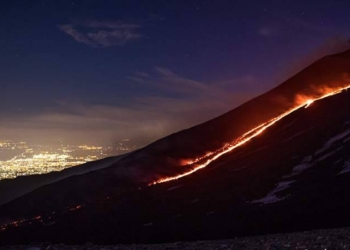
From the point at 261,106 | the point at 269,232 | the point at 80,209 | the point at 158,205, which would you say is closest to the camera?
the point at 269,232

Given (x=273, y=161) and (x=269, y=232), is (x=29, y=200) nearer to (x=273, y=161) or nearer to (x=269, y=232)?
(x=273, y=161)

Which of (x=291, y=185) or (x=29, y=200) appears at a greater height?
(x=29, y=200)

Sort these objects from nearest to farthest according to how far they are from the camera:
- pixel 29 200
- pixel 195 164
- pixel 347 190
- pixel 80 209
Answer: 1. pixel 347 190
2. pixel 80 209
3. pixel 195 164
4. pixel 29 200

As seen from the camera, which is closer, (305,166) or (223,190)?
(305,166)

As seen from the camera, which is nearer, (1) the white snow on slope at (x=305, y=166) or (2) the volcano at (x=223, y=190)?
(2) the volcano at (x=223, y=190)

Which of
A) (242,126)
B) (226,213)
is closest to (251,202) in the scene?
(226,213)

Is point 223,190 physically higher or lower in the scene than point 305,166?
higher

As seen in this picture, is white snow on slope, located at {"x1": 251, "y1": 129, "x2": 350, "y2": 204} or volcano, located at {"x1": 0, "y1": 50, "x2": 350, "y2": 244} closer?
volcano, located at {"x1": 0, "y1": 50, "x2": 350, "y2": 244}

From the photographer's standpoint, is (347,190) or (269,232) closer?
(269,232)
